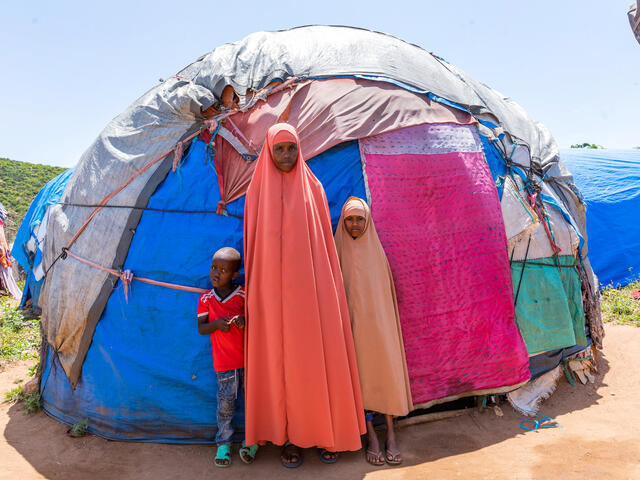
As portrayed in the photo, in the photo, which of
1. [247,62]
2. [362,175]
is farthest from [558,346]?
[247,62]

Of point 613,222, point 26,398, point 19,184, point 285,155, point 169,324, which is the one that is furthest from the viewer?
point 19,184

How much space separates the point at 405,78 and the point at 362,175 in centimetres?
100

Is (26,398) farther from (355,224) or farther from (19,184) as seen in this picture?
(19,184)

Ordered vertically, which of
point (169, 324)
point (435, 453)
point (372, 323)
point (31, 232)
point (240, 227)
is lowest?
point (435, 453)

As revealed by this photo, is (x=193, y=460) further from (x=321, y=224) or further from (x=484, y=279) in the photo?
(x=484, y=279)

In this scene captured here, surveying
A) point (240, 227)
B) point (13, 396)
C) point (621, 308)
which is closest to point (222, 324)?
point (240, 227)

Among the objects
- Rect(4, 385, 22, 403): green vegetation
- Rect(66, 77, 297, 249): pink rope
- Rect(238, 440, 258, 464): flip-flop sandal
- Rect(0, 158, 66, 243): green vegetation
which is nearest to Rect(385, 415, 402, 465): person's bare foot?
Rect(238, 440, 258, 464): flip-flop sandal

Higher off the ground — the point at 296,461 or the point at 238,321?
the point at 238,321

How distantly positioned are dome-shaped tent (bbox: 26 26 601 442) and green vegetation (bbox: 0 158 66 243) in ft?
44.5

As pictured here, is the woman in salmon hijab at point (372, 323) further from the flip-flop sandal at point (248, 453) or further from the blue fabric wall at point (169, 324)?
the flip-flop sandal at point (248, 453)

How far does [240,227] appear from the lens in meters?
3.36

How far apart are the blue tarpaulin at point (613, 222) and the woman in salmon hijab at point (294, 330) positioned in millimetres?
6447

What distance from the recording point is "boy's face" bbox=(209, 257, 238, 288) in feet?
9.92

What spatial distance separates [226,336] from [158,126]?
5.81 ft
